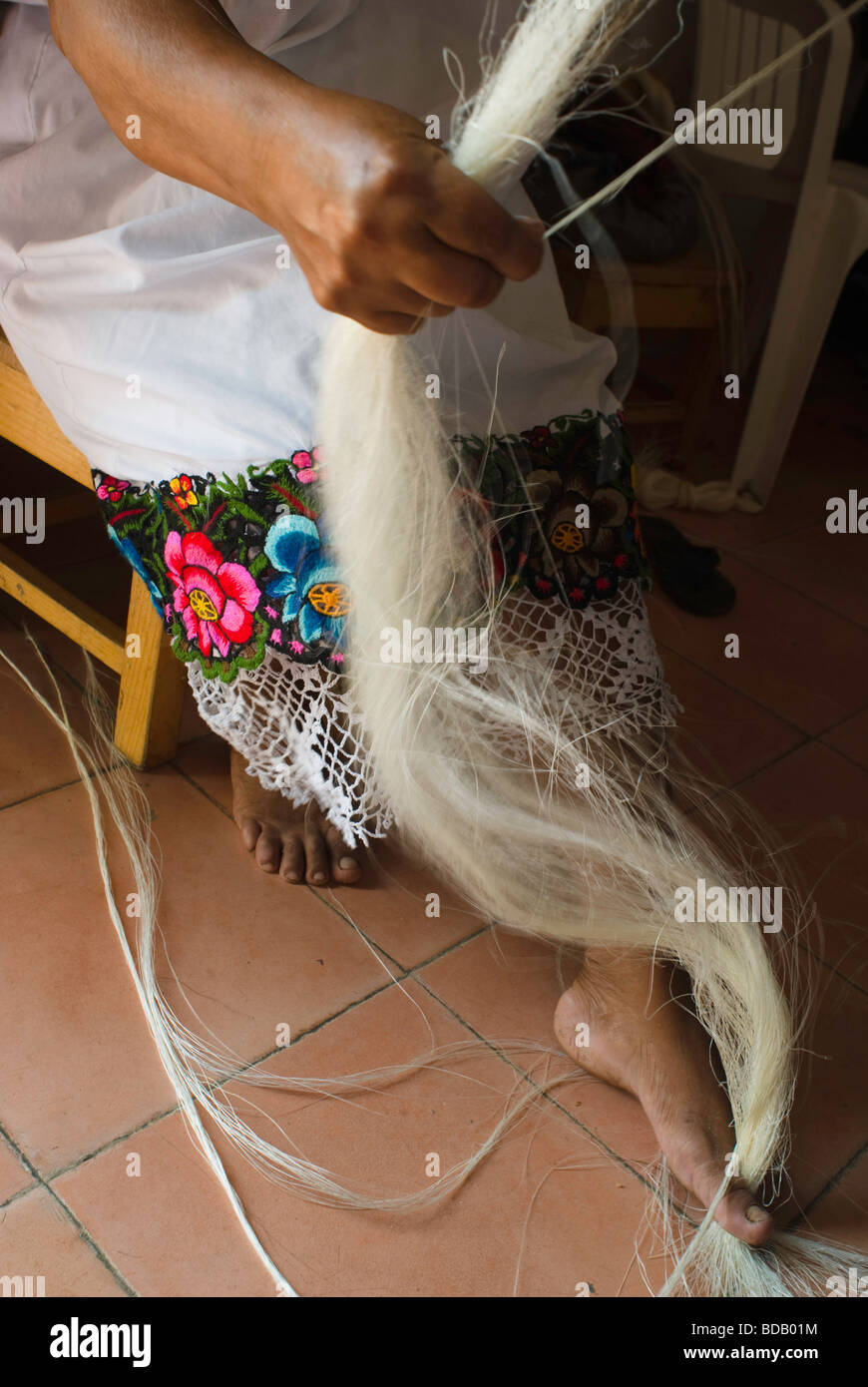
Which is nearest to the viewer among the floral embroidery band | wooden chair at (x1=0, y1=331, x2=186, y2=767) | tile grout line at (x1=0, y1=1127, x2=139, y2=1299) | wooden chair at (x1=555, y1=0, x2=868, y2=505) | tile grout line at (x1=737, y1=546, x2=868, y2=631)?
tile grout line at (x1=0, y1=1127, x2=139, y2=1299)

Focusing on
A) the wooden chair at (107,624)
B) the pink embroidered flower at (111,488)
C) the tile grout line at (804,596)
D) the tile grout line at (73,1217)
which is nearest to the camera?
the tile grout line at (73,1217)

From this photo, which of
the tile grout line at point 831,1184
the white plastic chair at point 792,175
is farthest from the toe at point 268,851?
the white plastic chair at point 792,175

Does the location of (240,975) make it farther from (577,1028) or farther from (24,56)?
(24,56)

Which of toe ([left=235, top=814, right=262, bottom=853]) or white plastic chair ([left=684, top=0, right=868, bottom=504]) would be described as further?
white plastic chair ([left=684, top=0, right=868, bottom=504])

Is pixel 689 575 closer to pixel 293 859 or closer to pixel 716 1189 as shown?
pixel 293 859

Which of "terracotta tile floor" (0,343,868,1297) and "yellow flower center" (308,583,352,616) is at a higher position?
"yellow flower center" (308,583,352,616)

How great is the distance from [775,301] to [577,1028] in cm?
151

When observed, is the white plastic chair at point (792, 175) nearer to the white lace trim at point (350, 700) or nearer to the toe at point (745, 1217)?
the white lace trim at point (350, 700)

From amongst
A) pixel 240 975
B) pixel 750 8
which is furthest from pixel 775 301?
pixel 240 975

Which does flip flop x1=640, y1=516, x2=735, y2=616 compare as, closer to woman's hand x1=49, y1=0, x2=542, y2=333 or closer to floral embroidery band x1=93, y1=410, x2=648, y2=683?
floral embroidery band x1=93, y1=410, x2=648, y2=683

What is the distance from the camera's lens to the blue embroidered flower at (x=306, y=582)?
0.97 metres

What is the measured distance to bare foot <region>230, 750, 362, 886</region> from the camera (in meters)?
1.25

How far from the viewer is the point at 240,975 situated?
1.15 metres

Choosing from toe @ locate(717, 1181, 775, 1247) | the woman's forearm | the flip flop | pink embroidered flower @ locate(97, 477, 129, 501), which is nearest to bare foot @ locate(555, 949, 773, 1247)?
toe @ locate(717, 1181, 775, 1247)
